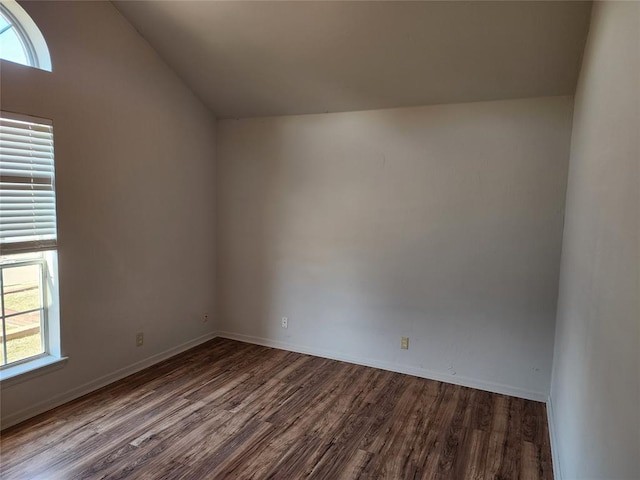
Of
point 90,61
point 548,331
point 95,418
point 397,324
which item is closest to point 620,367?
point 548,331

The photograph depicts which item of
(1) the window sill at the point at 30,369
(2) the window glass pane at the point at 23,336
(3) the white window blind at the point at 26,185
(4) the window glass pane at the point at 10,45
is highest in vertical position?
(4) the window glass pane at the point at 10,45

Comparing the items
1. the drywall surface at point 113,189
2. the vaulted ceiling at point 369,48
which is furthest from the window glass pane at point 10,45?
the vaulted ceiling at point 369,48

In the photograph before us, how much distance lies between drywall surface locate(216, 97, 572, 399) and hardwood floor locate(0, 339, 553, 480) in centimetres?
40

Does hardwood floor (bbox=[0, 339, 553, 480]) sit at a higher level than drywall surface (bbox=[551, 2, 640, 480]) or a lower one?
lower

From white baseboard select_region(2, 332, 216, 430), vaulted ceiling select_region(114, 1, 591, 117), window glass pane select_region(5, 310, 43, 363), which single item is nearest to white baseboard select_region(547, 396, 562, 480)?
vaulted ceiling select_region(114, 1, 591, 117)

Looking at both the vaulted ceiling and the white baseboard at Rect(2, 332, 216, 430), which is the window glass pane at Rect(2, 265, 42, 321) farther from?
the vaulted ceiling

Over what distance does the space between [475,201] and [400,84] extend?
110 centimetres

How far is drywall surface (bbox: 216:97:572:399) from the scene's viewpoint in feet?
9.89

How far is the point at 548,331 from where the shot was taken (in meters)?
3.01

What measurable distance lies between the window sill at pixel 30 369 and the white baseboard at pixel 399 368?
69.9 inches

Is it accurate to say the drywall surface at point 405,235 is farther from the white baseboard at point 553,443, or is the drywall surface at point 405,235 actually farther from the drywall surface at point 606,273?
the drywall surface at point 606,273

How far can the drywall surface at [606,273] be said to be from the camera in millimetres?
1021

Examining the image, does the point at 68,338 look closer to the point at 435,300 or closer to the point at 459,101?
the point at 435,300

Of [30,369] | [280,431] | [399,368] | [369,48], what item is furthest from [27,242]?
[399,368]
